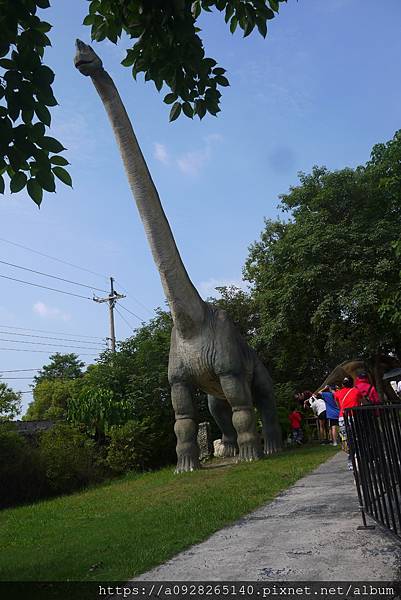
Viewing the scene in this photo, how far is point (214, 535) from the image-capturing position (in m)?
5.43

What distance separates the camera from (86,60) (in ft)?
38.5

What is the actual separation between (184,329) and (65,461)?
13.3ft

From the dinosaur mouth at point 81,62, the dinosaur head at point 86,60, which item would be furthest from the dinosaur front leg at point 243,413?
the dinosaur mouth at point 81,62

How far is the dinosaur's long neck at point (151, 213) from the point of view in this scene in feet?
38.2

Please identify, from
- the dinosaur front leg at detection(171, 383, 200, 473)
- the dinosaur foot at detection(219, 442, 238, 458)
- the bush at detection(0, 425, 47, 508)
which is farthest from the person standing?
the bush at detection(0, 425, 47, 508)

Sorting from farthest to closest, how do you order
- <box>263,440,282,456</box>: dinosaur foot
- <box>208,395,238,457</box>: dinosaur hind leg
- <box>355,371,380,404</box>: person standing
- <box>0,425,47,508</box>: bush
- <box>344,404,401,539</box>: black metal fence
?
<box>208,395,238,457</box>: dinosaur hind leg, <box>263,440,282,456</box>: dinosaur foot, <box>0,425,47,508</box>: bush, <box>355,371,380,404</box>: person standing, <box>344,404,401,539</box>: black metal fence

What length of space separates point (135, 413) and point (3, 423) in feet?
15.2

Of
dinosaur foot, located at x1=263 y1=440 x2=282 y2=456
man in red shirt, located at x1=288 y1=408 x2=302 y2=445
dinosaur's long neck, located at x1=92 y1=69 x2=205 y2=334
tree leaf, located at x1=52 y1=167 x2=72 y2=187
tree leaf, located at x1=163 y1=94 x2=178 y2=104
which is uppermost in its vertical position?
dinosaur's long neck, located at x1=92 y1=69 x2=205 y2=334

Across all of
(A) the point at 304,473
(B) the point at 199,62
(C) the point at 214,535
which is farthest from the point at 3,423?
(B) the point at 199,62

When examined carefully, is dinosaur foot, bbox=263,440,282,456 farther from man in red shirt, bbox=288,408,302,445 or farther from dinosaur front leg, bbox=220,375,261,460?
dinosaur front leg, bbox=220,375,261,460

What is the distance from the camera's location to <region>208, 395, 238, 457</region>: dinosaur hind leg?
1534 cm

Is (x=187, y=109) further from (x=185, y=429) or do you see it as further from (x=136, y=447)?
(x=136, y=447)

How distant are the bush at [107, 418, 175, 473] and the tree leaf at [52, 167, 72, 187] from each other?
12.4m

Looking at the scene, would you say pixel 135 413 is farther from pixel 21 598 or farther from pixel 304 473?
pixel 21 598
